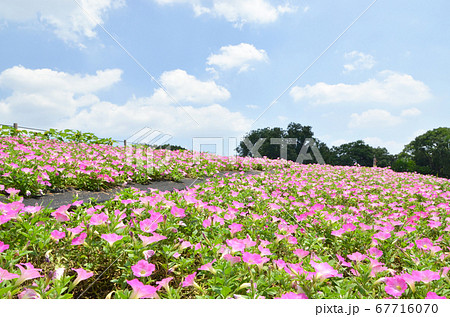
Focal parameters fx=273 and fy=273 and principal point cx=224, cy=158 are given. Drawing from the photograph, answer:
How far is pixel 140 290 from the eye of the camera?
145 cm

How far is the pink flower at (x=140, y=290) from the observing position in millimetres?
1434

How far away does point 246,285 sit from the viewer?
5.35 feet

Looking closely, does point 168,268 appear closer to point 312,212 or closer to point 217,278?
point 217,278

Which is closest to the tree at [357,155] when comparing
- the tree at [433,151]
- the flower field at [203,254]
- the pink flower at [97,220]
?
the tree at [433,151]

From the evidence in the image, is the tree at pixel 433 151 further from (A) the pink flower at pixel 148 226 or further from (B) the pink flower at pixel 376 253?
(A) the pink flower at pixel 148 226

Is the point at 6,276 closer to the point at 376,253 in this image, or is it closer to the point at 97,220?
the point at 97,220

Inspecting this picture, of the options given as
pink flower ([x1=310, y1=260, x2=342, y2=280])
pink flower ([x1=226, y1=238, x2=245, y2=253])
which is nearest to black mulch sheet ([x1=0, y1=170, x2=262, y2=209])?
pink flower ([x1=226, y1=238, x2=245, y2=253])

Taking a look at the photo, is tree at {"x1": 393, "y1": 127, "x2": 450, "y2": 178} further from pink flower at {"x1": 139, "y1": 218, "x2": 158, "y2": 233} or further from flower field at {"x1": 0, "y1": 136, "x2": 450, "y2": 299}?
pink flower at {"x1": 139, "y1": 218, "x2": 158, "y2": 233}

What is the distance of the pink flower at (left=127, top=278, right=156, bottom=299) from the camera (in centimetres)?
143

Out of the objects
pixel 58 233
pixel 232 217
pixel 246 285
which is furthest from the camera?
pixel 232 217

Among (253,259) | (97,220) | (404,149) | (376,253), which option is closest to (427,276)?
(376,253)

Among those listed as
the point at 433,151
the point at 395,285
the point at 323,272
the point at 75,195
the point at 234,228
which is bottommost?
the point at 395,285
